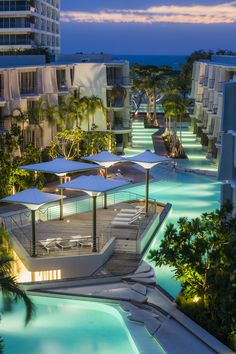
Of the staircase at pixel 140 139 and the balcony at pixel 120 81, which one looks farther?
the staircase at pixel 140 139

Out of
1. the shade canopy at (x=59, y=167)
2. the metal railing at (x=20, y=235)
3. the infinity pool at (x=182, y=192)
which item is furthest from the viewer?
the infinity pool at (x=182, y=192)

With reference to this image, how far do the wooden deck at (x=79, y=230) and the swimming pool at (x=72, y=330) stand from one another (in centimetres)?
320

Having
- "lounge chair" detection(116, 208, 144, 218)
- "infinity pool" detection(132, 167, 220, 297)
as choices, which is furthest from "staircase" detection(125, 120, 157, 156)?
"lounge chair" detection(116, 208, 144, 218)

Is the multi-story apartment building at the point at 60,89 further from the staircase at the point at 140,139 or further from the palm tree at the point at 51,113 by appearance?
the staircase at the point at 140,139

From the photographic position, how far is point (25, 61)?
1708 inches

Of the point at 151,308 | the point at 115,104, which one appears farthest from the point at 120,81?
the point at 151,308

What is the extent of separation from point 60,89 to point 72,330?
29.1m

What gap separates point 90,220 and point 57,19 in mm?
76099

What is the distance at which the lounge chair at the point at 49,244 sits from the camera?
72.1 ft

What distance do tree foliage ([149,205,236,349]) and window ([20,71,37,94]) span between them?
2354 centimetres

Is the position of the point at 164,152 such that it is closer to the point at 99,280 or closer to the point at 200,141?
the point at 200,141

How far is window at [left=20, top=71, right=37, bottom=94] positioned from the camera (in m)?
38.1

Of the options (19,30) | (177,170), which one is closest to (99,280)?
(177,170)

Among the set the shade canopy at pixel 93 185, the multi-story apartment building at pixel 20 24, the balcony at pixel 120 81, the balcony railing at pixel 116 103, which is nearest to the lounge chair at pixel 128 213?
the shade canopy at pixel 93 185
